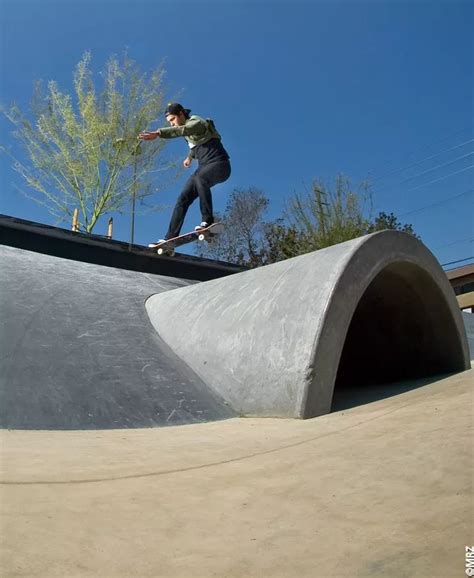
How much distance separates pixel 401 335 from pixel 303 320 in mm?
2670

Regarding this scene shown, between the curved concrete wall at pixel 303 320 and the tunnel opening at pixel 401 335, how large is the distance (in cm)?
2

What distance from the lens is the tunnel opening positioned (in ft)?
20.2

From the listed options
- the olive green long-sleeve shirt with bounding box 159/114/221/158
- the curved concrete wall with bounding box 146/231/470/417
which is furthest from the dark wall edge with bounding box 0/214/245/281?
the olive green long-sleeve shirt with bounding box 159/114/221/158

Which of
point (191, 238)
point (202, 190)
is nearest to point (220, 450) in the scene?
point (202, 190)

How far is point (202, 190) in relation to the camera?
6.85m

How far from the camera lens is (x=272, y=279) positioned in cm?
575

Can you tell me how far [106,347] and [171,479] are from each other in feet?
11.1

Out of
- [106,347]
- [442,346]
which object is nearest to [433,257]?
[442,346]

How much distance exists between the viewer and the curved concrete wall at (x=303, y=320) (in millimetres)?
4578

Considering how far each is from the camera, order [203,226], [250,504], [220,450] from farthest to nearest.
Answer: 1. [203,226]
2. [220,450]
3. [250,504]

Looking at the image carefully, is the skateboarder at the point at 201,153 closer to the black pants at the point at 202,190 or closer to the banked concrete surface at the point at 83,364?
the black pants at the point at 202,190

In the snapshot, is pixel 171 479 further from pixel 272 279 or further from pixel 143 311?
pixel 143 311

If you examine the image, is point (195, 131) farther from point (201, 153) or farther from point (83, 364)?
point (83, 364)

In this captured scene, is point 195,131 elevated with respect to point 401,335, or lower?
elevated
